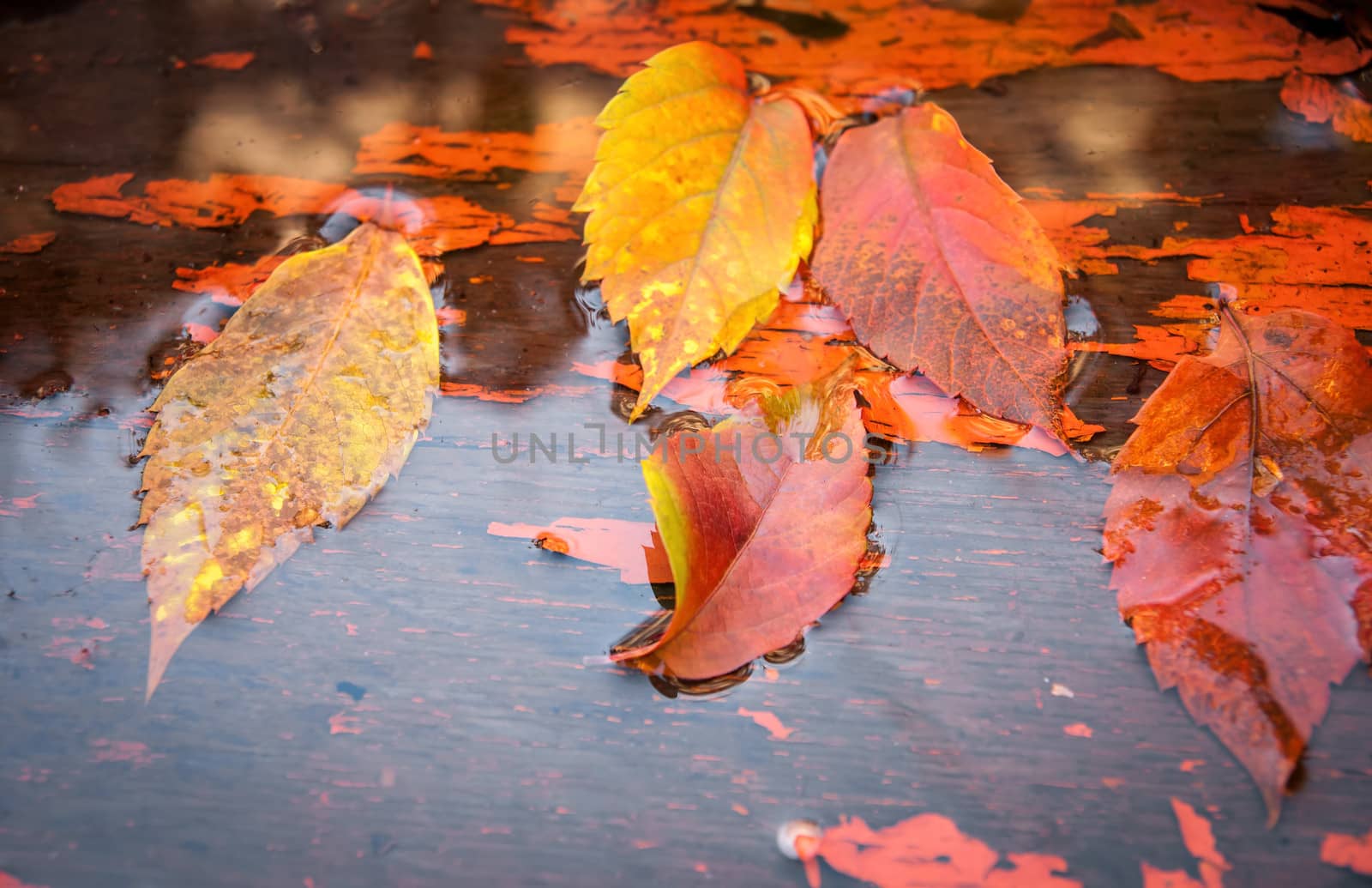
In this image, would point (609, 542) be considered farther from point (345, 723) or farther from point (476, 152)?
point (476, 152)

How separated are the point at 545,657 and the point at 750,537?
0.50 ft

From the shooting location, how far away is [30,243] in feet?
2.09

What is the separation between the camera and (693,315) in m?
0.54

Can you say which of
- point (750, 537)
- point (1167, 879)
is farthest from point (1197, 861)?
point (750, 537)

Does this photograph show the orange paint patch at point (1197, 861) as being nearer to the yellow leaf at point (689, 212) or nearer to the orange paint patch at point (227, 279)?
the yellow leaf at point (689, 212)

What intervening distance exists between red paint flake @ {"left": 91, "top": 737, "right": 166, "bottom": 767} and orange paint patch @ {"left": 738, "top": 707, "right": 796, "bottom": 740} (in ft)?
1.17

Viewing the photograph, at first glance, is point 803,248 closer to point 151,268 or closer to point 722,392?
point 722,392

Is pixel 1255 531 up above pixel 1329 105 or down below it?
below

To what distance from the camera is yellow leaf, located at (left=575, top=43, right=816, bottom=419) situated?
55 cm

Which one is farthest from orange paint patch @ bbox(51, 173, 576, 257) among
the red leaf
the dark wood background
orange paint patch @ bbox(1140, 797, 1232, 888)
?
orange paint patch @ bbox(1140, 797, 1232, 888)

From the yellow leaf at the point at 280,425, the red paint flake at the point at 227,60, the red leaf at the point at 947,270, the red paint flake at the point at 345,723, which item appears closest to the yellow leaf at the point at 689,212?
the red leaf at the point at 947,270

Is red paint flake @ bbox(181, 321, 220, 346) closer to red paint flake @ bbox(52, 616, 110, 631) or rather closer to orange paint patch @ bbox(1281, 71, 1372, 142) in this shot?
red paint flake @ bbox(52, 616, 110, 631)

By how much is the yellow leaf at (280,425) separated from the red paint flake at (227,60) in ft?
0.79

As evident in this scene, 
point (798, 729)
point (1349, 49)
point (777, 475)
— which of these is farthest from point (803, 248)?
point (1349, 49)
